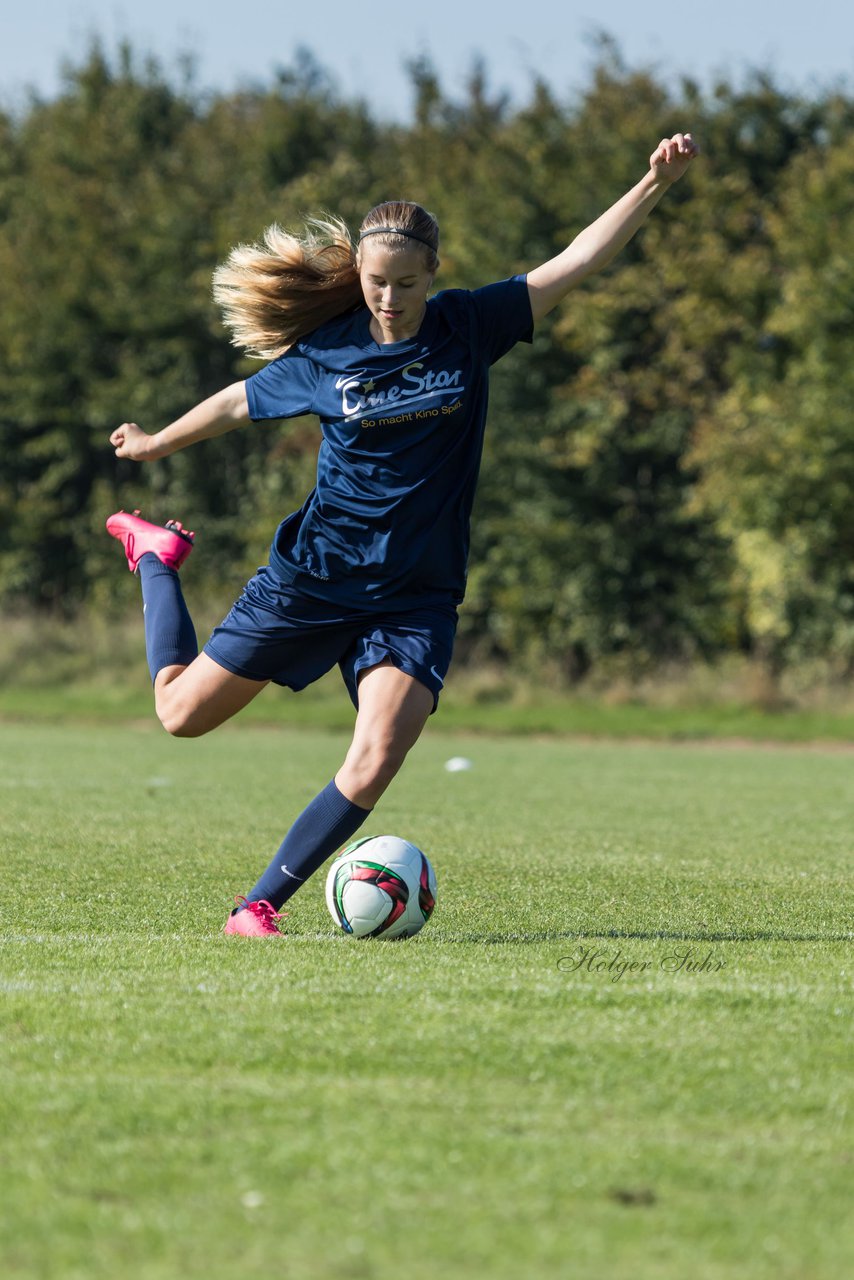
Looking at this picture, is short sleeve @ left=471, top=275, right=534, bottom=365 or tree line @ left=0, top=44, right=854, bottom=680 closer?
short sleeve @ left=471, top=275, right=534, bottom=365

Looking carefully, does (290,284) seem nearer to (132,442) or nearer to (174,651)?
(132,442)

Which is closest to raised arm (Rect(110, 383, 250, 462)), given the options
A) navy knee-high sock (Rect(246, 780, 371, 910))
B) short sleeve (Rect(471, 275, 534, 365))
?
short sleeve (Rect(471, 275, 534, 365))

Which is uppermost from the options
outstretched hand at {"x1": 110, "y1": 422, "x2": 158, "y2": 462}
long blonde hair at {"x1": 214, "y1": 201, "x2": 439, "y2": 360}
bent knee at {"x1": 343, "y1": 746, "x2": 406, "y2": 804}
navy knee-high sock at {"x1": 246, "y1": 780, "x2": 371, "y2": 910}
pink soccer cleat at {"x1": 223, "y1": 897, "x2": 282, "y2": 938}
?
long blonde hair at {"x1": 214, "y1": 201, "x2": 439, "y2": 360}

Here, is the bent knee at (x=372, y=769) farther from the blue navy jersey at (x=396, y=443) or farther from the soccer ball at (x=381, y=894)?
the blue navy jersey at (x=396, y=443)

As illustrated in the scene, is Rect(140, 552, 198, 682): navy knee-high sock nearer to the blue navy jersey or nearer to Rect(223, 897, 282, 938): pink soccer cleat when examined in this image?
the blue navy jersey

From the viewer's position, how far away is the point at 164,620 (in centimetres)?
636

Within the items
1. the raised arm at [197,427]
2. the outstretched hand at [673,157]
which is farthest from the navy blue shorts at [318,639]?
the outstretched hand at [673,157]

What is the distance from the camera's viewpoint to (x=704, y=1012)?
4195 millimetres

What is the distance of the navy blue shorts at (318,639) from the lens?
5.70 meters

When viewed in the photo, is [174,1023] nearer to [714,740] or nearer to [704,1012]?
[704,1012]

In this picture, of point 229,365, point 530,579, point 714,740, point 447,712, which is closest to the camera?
point 714,740

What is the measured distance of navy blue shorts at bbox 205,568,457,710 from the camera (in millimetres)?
5703

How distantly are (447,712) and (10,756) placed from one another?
10.2 metres

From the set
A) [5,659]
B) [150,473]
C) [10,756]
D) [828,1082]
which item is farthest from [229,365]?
[828,1082]
